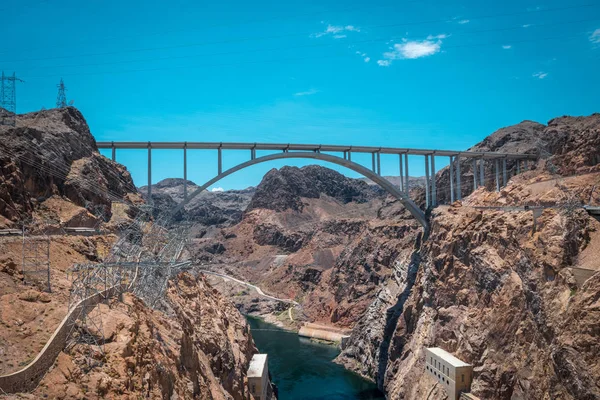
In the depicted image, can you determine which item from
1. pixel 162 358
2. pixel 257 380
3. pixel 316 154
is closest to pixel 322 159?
pixel 316 154

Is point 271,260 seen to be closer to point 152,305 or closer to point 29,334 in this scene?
point 152,305

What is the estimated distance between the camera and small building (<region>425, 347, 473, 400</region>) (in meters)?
30.8

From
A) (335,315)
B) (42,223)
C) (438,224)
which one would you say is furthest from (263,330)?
(42,223)

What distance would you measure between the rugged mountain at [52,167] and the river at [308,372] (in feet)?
68.9

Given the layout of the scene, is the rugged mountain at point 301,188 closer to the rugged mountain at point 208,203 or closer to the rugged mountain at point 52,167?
the rugged mountain at point 208,203

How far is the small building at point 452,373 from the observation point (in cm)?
3077

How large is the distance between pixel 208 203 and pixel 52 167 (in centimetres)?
12762

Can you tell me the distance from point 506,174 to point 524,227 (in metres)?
29.5

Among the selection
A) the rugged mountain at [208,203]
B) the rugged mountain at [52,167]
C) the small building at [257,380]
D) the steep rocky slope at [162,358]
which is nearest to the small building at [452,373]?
the small building at [257,380]

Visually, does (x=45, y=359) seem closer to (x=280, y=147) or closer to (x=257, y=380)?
(x=257, y=380)

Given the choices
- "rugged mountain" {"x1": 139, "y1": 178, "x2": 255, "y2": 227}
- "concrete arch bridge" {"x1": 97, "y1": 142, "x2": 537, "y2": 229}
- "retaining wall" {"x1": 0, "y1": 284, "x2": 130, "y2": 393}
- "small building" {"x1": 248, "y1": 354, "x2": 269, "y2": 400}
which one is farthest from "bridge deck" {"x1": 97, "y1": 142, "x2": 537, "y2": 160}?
"rugged mountain" {"x1": 139, "y1": 178, "x2": 255, "y2": 227}

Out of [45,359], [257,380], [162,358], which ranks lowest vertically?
[257,380]

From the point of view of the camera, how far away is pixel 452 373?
3098 cm

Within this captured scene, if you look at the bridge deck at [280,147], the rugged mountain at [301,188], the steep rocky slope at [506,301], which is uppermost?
the rugged mountain at [301,188]
